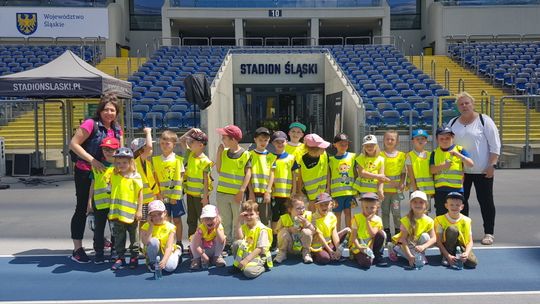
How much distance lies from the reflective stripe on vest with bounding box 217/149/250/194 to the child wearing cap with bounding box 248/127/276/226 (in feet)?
0.43

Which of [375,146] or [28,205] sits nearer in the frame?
[375,146]

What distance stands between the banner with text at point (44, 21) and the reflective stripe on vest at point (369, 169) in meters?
27.2

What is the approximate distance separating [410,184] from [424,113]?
38.4 ft

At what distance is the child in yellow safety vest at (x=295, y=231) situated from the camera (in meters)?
5.80

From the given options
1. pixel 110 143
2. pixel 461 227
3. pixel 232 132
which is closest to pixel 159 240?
pixel 110 143

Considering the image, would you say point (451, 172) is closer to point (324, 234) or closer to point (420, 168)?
point (420, 168)

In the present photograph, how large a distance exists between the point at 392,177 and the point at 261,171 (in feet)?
5.68

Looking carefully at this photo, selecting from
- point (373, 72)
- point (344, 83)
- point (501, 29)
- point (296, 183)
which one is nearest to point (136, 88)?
point (344, 83)

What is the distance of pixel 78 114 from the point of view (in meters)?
17.7

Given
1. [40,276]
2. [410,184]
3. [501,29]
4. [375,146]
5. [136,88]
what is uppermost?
[501,29]

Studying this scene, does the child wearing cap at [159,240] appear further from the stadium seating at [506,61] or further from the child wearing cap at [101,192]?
the stadium seating at [506,61]

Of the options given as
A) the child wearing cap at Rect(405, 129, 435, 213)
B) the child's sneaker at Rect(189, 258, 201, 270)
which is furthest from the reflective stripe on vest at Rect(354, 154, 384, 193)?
the child's sneaker at Rect(189, 258, 201, 270)

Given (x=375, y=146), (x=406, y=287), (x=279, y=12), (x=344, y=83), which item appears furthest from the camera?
(x=279, y=12)

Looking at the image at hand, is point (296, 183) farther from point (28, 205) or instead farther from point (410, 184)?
point (28, 205)
